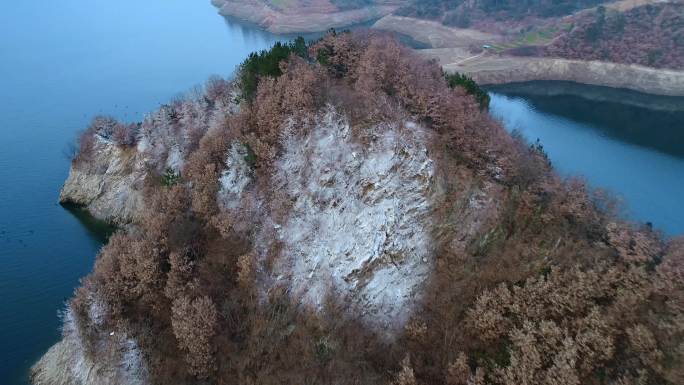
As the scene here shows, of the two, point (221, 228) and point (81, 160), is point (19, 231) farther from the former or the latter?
point (221, 228)

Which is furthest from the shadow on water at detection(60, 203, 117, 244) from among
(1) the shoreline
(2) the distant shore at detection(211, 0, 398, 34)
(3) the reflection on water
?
(2) the distant shore at detection(211, 0, 398, 34)

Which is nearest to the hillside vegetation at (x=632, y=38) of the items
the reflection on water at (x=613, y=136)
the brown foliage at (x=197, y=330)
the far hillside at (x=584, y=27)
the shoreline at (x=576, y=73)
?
the far hillside at (x=584, y=27)

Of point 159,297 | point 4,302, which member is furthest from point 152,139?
point 159,297

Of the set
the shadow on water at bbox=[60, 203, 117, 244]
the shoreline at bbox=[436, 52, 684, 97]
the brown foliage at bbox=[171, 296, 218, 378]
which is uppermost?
the brown foliage at bbox=[171, 296, 218, 378]

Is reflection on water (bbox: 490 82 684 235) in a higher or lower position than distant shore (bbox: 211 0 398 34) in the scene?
lower

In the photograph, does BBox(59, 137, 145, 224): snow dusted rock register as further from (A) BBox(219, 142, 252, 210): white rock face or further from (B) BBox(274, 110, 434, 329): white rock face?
(B) BBox(274, 110, 434, 329): white rock face

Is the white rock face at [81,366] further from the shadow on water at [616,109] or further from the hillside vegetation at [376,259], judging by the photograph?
the shadow on water at [616,109]

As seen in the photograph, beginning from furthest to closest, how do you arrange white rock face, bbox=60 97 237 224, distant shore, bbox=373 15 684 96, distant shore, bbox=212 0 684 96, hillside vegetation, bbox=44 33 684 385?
distant shore, bbox=212 0 684 96 → distant shore, bbox=373 15 684 96 → white rock face, bbox=60 97 237 224 → hillside vegetation, bbox=44 33 684 385
